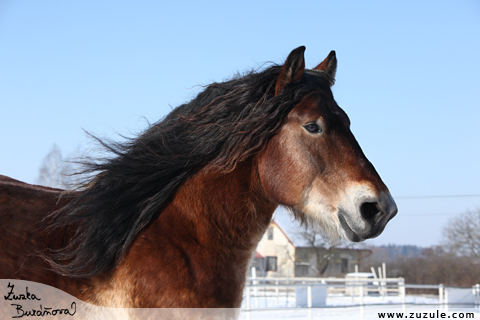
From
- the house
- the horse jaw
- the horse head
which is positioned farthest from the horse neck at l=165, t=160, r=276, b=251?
the house

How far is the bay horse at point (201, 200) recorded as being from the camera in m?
2.46

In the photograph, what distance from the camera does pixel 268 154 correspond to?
2846 millimetres

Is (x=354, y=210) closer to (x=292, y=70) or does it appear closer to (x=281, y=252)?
(x=292, y=70)

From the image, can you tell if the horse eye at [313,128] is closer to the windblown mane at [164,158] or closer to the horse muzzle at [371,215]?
the windblown mane at [164,158]

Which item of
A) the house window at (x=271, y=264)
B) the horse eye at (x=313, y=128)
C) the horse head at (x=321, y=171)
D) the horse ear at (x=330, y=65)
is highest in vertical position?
the horse ear at (x=330, y=65)

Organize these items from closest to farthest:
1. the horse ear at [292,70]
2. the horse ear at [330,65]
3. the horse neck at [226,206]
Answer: the horse neck at [226,206], the horse ear at [292,70], the horse ear at [330,65]

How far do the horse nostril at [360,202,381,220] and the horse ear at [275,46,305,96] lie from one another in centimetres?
99

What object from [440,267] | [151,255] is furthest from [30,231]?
[440,267]

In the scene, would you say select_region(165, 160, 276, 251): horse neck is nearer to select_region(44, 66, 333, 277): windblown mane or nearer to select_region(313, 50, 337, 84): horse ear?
select_region(44, 66, 333, 277): windblown mane

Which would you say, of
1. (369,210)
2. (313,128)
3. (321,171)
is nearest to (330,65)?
(313,128)

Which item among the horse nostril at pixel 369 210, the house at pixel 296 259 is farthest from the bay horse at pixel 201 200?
the house at pixel 296 259

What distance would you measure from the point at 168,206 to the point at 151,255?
15.3 inches

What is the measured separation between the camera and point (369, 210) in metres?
2.62

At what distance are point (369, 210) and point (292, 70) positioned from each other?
1.10 m
